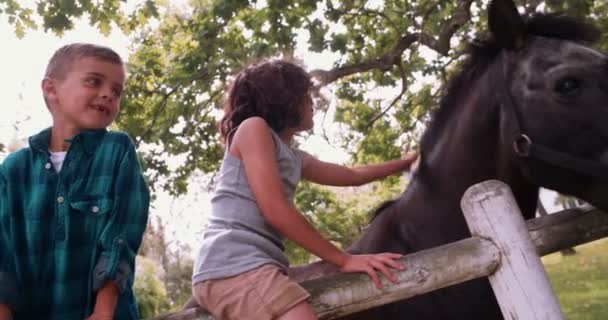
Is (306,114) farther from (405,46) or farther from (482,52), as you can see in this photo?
(405,46)

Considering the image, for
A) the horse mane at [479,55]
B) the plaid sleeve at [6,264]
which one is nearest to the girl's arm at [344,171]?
the horse mane at [479,55]

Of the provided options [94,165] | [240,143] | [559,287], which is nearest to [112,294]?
[94,165]

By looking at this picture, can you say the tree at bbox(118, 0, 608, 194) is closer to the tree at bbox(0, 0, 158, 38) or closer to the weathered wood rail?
the tree at bbox(0, 0, 158, 38)

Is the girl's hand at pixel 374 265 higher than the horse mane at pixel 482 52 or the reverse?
the reverse

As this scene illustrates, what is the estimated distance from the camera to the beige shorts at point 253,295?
1.71m

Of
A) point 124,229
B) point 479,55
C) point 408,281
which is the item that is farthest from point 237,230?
point 479,55

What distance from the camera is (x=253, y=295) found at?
1.75 meters

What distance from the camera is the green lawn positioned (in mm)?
9328

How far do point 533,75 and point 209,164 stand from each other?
5366 millimetres

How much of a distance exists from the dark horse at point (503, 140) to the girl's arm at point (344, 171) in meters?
0.18

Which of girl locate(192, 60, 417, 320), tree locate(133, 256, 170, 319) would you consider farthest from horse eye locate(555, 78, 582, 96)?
tree locate(133, 256, 170, 319)

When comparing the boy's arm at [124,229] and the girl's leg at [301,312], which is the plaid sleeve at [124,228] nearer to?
the boy's arm at [124,229]

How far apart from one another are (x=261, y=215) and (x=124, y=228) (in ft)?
1.51

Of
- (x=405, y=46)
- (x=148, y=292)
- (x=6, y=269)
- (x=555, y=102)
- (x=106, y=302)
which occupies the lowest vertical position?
(x=148, y=292)
